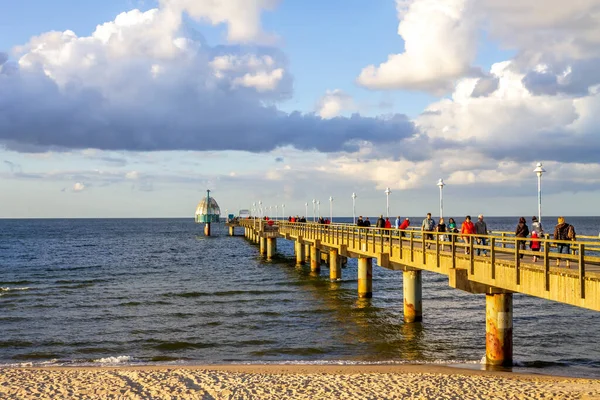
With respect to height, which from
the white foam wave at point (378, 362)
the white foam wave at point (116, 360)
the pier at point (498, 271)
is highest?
the pier at point (498, 271)

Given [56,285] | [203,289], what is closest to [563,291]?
[203,289]

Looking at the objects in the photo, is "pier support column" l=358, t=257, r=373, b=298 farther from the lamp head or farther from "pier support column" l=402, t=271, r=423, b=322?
the lamp head

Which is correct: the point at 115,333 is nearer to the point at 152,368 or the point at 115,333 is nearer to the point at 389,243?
the point at 152,368

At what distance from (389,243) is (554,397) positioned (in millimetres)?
11102

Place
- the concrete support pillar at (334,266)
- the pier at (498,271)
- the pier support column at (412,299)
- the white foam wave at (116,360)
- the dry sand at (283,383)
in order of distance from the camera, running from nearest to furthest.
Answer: the pier at (498,271) < the dry sand at (283,383) < the white foam wave at (116,360) < the pier support column at (412,299) < the concrete support pillar at (334,266)

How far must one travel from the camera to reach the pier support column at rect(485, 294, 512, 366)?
1611cm

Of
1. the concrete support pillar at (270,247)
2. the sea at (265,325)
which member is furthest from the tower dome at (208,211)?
the sea at (265,325)

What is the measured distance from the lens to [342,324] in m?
23.6

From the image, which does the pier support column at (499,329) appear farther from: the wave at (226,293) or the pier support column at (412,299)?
the wave at (226,293)

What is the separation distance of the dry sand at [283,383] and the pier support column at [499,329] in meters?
0.89

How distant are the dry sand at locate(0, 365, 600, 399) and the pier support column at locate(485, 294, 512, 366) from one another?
2.91 feet

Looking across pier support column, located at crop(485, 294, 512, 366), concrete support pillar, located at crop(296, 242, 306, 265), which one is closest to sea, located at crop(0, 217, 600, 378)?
pier support column, located at crop(485, 294, 512, 366)

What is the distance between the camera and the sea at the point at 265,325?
18.6 metres

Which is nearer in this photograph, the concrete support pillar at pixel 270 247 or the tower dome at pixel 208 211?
the concrete support pillar at pixel 270 247
